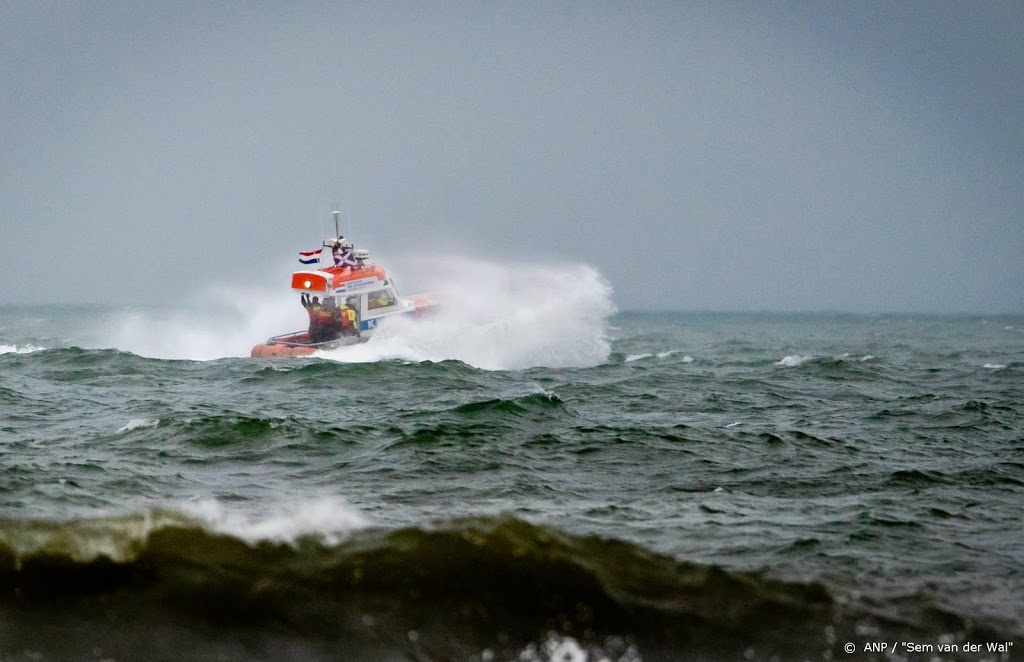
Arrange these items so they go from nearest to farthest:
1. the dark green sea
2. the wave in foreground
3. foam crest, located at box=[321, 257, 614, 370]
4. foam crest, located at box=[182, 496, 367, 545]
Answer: the wave in foreground < the dark green sea < foam crest, located at box=[182, 496, 367, 545] < foam crest, located at box=[321, 257, 614, 370]

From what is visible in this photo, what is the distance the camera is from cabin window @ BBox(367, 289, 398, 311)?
29.3 metres

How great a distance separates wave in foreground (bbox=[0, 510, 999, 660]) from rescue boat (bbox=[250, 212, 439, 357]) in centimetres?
1991

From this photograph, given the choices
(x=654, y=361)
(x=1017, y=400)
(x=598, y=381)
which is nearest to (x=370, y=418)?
(x=598, y=381)

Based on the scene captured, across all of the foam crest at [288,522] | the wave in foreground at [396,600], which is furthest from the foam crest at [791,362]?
the wave in foreground at [396,600]

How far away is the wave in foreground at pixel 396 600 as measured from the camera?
6.37 meters

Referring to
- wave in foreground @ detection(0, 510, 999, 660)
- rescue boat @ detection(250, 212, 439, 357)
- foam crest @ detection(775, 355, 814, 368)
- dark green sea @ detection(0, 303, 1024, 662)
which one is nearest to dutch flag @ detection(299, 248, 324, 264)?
rescue boat @ detection(250, 212, 439, 357)

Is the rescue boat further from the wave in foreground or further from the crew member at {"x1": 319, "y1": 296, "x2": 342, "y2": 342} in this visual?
the wave in foreground

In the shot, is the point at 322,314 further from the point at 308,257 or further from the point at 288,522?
the point at 288,522

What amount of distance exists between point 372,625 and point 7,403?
46.4ft

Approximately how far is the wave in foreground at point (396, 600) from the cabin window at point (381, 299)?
70.2ft

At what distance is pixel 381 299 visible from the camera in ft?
96.8

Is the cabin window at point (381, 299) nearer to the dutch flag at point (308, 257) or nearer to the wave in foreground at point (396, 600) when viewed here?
the dutch flag at point (308, 257)

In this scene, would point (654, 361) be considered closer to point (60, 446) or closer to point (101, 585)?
point (60, 446)

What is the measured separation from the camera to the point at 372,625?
21.7 feet
